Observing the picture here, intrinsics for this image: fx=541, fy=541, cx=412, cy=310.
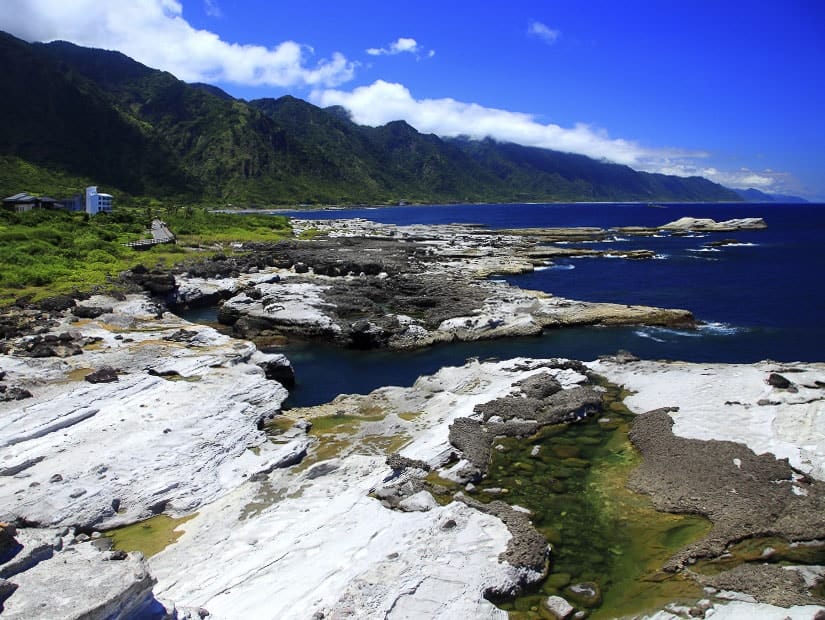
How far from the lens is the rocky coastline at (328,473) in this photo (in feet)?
45.0

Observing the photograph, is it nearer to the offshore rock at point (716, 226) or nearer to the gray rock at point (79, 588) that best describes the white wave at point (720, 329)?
the gray rock at point (79, 588)

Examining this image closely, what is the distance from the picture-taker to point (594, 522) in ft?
61.2

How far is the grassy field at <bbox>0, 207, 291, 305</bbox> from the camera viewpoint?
51.6 m

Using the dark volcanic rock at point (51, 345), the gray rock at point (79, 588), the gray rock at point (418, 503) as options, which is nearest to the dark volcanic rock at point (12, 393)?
the dark volcanic rock at point (51, 345)

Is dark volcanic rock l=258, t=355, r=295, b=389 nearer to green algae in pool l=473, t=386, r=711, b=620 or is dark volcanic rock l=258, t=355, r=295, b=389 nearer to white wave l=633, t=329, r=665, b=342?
green algae in pool l=473, t=386, r=711, b=620

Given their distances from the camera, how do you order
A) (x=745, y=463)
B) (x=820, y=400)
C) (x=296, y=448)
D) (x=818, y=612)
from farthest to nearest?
(x=820, y=400) → (x=296, y=448) → (x=745, y=463) → (x=818, y=612)

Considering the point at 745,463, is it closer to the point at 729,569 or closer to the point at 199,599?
the point at 729,569

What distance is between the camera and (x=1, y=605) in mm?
10000

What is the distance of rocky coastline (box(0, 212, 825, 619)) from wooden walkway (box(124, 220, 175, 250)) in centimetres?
4276

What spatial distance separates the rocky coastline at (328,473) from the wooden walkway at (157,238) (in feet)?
140

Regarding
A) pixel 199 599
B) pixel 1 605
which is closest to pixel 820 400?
pixel 199 599

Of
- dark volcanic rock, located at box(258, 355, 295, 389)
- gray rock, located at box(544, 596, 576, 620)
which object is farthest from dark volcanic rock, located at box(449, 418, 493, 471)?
dark volcanic rock, located at box(258, 355, 295, 389)

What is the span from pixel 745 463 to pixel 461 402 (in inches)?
516

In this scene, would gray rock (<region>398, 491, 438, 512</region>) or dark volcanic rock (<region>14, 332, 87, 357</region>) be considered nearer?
gray rock (<region>398, 491, 438, 512</region>)
